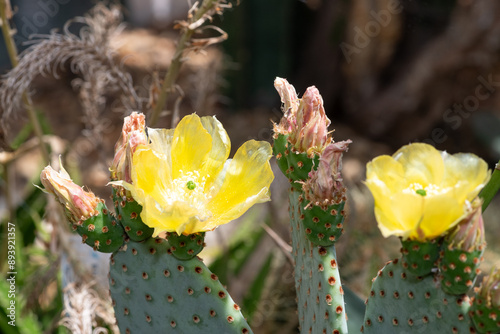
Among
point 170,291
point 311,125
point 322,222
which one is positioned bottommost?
point 170,291

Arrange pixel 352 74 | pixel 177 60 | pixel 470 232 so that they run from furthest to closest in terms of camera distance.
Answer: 1. pixel 352 74
2. pixel 177 60
3. pixel 470 232

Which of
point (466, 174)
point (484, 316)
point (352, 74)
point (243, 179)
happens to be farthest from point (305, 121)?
point (352, 74)

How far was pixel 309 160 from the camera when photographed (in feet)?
2.69

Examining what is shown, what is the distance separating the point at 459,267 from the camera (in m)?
0.68

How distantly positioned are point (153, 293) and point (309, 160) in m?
0.30

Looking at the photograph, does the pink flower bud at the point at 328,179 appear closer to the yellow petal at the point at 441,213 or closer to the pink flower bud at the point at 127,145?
the yellow petal at the point at 441,213

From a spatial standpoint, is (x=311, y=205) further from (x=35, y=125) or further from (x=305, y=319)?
(x=35, y=125)

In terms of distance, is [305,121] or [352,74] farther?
[352,74]

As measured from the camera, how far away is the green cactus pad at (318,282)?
827 mm

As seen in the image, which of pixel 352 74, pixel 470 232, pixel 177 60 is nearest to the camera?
pixel 470 232

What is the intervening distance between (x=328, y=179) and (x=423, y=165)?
0.13 m

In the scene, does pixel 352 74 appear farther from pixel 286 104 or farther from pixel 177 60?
pixel 286 104

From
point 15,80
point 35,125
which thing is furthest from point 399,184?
point 35,125

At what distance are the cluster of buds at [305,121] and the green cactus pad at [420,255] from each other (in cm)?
18
